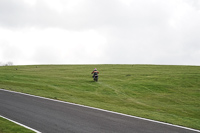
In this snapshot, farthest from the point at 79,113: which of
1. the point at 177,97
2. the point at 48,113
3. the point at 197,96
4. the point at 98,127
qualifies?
the point at 197,96

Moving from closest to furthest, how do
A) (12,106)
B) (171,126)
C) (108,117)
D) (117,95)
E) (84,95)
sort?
1. (171,126)
2. (108,117)
3. (12,106)
4. (84,95)
5. (117,95)

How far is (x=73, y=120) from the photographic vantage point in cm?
1150

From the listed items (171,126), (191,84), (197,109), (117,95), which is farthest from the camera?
(191,84)

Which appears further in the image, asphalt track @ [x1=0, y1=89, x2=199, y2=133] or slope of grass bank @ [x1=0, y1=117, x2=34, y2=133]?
asphalt track @ [x1=0, y1=89, x2=199, y2=133]

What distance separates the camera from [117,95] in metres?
22.4

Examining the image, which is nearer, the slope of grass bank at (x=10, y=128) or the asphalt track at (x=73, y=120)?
the slope of grass bank at (x=10, y=128)

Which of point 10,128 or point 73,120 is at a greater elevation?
point 73,120

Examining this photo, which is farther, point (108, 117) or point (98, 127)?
point (108, 117)

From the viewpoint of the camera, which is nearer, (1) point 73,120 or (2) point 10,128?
(2) point 10,128

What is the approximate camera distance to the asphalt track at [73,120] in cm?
1027

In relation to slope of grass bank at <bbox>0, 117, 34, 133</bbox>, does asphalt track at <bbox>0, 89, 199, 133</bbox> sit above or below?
above

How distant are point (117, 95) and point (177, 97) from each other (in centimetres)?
622

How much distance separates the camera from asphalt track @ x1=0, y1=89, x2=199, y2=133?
33.7ft

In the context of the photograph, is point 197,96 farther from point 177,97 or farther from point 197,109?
point 197,109
